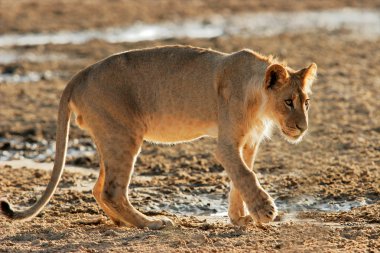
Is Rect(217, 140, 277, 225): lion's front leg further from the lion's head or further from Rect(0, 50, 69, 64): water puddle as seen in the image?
Rect(0, 50, 69, 64): water puddle

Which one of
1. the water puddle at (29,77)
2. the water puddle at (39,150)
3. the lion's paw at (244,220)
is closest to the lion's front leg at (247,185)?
the lion's paw at (244,220)

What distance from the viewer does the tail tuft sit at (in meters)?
6.42

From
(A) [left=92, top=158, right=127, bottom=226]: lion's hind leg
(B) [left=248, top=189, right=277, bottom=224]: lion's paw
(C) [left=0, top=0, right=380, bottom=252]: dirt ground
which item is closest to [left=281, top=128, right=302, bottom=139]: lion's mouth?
(B) [left=248, top=189, right=277, bottom=224]: lion's paw

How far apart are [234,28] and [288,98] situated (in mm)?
13350

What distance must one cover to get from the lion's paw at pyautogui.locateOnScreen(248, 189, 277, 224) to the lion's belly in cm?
80

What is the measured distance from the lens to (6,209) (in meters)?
6.45

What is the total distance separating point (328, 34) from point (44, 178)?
10.8m

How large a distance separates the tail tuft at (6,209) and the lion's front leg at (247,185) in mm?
1478

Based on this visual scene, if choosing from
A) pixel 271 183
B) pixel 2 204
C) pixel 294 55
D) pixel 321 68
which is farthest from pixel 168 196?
pixel 294 55

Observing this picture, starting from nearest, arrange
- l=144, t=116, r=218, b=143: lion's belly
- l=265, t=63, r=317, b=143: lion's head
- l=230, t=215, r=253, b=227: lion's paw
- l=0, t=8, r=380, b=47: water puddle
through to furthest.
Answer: l=265, t=63, r=317, b=143: lion's head
l=230, t=215, r=253, b=227: lion's paw
l=144, t=116, r=218, b=143: lion's belly
l=0, t=8, r=380, b=47: water puddle

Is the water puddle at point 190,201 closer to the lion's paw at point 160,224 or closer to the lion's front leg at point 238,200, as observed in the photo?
the lion's front leg at point 238,200

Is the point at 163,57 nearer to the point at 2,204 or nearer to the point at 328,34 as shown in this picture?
the point at 2,204

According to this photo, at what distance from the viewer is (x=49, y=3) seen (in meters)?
21.6

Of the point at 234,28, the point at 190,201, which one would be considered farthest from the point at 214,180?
the point at 234,28
